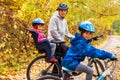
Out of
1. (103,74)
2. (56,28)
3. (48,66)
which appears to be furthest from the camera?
(48,66)

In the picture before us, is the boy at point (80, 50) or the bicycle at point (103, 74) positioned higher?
the boy at point (80, 50)

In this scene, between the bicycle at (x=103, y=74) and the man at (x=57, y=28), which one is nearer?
the bicycle at (x=103, y=74)

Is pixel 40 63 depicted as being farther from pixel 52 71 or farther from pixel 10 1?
pixel 10 1

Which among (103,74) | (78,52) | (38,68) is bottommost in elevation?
(38,68)

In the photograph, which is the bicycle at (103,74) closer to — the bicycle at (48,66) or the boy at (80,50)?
the boy at (80,50)

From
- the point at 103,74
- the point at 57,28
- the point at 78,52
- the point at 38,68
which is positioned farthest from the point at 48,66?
the point at 103,74

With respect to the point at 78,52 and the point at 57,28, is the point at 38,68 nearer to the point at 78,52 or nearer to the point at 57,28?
the point at 57,28

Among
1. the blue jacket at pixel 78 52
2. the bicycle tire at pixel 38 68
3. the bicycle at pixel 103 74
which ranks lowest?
the bicycle tire at pixel 38 68

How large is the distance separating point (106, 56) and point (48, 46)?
2.52 meters

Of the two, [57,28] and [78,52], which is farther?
[57,28]

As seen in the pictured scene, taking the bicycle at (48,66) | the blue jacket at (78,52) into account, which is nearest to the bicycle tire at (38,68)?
the bicycle at (48,66)

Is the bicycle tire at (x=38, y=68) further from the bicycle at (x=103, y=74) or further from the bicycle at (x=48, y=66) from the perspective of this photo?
the bicycle at (x=103, y=74)

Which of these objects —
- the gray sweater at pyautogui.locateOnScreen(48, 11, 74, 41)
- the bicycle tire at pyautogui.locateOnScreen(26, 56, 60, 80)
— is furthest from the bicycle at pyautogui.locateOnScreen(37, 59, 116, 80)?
the gray sweater at pyautogui.locateOnScreen(48, 11, 74, 41)

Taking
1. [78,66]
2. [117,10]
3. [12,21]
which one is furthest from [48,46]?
[117,10]
